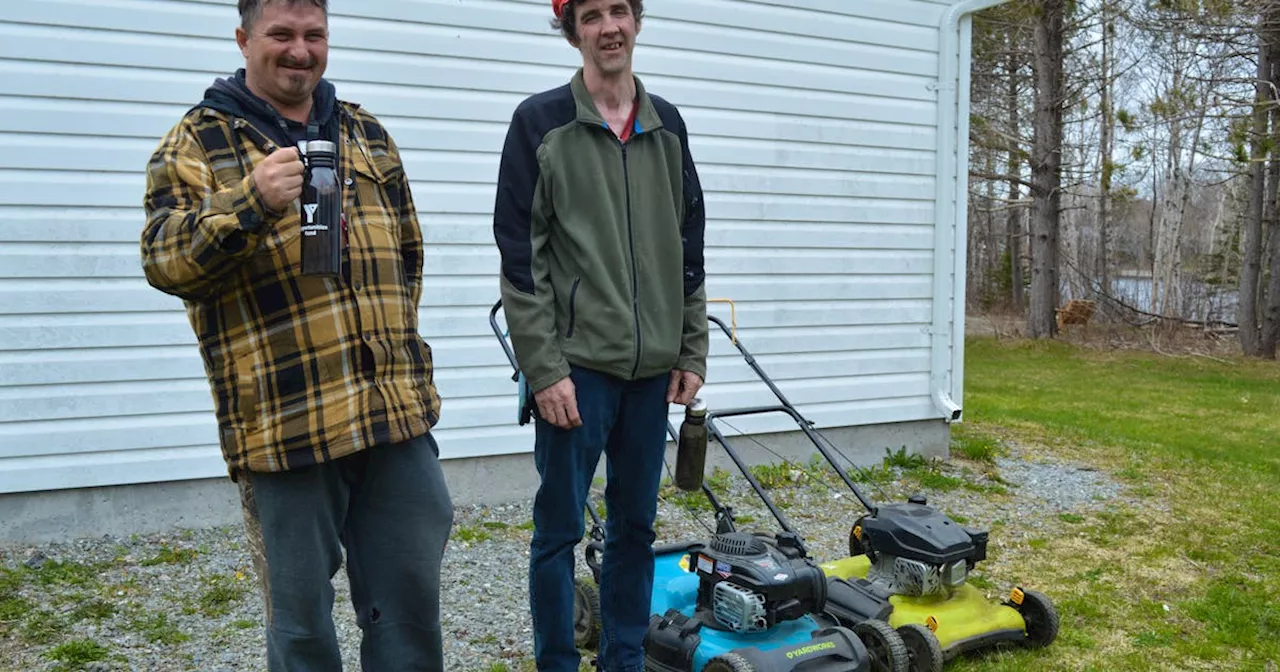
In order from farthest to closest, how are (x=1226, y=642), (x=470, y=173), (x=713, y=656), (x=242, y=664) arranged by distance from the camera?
(x=470, y=173) < (x=1226, y=642) < (x=242, y=664) < (x=713, y=656)

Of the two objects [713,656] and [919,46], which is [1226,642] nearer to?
[713,656]

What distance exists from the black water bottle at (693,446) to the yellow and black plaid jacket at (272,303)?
100 centimetres

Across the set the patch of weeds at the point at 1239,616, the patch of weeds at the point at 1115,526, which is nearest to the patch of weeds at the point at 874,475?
the patch of weeds at the point at 1115,526

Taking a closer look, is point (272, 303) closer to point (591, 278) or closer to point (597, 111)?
point (591, 278)

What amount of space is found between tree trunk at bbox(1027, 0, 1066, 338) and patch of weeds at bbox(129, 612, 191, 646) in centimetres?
1447

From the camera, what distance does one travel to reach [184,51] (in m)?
4.93

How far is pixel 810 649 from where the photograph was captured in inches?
123

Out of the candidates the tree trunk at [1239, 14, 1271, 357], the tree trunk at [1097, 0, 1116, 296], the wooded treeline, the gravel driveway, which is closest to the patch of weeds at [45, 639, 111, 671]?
the gravel driveway

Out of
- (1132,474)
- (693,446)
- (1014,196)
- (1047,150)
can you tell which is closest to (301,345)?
(693,446)

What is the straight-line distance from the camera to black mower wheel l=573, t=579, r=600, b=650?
144 inches

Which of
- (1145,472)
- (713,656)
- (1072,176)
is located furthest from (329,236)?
(1072,176)

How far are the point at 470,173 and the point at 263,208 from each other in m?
→ 3.71

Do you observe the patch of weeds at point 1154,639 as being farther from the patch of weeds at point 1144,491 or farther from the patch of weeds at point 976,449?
the patch of weeds at point 976,449

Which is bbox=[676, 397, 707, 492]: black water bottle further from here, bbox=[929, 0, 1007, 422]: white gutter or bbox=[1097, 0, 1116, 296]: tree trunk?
bbox=[1097, 0, 1116, 296]: tree trunk
